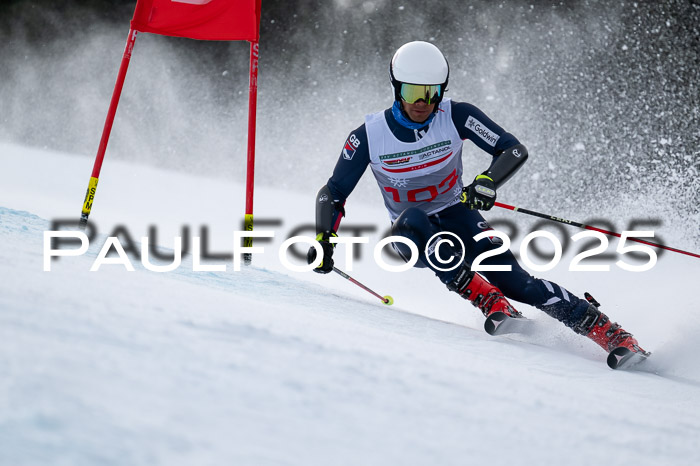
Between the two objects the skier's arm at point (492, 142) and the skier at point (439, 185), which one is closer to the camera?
the skier at point (439, 185)

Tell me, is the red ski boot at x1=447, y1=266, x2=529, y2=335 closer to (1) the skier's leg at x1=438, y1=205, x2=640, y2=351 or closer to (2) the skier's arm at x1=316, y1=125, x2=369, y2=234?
(1) the skier's leg at x1=438, y1=205, x2=640, y2=351

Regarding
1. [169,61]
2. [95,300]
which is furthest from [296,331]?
[169,61]

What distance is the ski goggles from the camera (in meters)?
2.95

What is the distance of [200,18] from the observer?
13.2 feet

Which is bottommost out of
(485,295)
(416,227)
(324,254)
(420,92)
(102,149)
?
(485,295)

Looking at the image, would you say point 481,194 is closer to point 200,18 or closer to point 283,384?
point 283,384

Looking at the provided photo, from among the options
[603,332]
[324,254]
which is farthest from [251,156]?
[603,332]

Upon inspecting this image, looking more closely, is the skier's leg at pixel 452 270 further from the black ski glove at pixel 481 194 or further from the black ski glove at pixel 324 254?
the black ski glove at pixel 324 254

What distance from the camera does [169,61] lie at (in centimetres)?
1060

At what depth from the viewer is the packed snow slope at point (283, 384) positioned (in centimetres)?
115

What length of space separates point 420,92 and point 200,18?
67.6 inches

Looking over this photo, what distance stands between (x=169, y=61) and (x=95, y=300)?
9492 mm

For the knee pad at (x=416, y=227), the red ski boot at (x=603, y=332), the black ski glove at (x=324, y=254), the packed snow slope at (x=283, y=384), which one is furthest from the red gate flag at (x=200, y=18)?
the red ski boot at (x=603, y=332)

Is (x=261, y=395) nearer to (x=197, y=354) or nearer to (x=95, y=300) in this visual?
(x=197, y=354)
